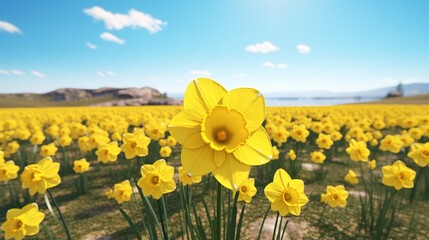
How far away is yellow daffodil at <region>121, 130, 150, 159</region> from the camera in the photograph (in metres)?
2.46

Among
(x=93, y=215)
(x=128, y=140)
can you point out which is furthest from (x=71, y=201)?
(x=128, y=140)

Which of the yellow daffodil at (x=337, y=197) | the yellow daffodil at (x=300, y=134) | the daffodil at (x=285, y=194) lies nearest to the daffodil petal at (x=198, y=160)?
the daffodil at (x=285, y=194)

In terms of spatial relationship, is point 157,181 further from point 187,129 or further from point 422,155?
point 422,155

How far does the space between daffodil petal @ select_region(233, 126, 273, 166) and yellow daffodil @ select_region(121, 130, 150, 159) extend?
1.51 meters

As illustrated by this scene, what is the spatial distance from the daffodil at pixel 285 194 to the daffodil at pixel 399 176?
1.63 m

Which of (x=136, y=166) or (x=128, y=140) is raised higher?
(x=128, y=140)

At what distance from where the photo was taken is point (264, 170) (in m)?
6.93

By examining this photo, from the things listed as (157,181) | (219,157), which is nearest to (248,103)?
(219,157)

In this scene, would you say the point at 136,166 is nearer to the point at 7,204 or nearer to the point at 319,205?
the point at 7,204

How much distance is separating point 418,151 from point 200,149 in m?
3.41

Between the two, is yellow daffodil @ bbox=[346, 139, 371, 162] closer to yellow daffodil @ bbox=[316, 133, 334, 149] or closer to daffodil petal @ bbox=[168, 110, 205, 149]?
yellow daffodil @ bbox=[316, 133, 334, 149]

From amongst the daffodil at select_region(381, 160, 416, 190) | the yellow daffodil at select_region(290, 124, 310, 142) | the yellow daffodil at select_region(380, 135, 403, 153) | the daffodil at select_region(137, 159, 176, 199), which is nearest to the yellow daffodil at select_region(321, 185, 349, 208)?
the daffodil at select_region(381, 160, 416, 190)

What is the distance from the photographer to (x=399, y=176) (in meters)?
2.90

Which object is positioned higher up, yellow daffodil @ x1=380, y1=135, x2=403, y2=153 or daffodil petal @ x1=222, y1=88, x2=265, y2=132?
daffodil petal @ x1=222, y1=88, x2=265, y2=132
